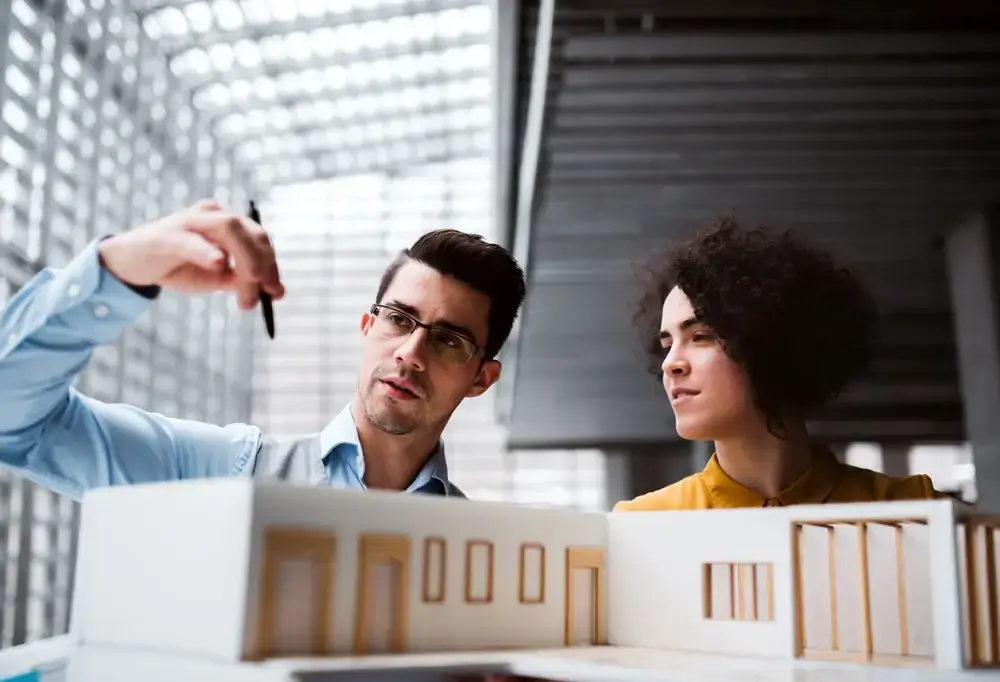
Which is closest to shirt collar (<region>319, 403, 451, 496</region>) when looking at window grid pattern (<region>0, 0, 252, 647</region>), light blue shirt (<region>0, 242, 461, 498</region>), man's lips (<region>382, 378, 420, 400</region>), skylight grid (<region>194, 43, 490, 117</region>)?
light blue shirt (<region>0, 242, 461, 498</region>)

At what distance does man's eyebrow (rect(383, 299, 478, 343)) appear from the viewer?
2.11 meters

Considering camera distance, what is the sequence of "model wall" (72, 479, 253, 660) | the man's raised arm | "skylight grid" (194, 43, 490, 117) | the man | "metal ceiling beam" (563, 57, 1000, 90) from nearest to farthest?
"model wall" (72, 479, 253, 660)
the man's raised arm
the man
"metal ceiling beam" (563, 57, 1000, 90)
"skylight grid" (194, 43, 490, 117)

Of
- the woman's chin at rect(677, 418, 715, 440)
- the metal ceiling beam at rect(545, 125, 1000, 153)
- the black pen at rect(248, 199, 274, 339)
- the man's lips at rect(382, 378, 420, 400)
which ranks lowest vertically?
the woman's chin at rect(677, 418, 715, 440)

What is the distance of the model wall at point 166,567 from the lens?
4.09ft

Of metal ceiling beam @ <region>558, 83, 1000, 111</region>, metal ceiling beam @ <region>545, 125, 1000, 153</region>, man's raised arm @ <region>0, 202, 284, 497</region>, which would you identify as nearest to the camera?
man's raised arm @ <region>0, 202, 284, 497</region>

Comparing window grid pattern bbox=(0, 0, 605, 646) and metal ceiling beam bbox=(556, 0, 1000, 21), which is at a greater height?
window grid pattern bbox=(0, 0, 605, 646)

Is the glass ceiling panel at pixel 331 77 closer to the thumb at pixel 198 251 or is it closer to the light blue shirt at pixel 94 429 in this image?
the light blue shirt at pixel 94 429

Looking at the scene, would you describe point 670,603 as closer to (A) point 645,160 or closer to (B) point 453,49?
(A) point 645,160

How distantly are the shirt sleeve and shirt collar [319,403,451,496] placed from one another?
0.16 meters

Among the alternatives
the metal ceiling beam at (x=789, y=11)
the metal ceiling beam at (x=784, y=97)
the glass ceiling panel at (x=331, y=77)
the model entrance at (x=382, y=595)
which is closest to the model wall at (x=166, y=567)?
the model entrance at (x=382, y=595)

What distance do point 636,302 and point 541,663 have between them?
1.22 meters

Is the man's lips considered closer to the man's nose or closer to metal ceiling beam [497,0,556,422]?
the man's nose

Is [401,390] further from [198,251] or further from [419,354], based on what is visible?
[198,251]

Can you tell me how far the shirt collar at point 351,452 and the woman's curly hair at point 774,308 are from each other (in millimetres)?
566
